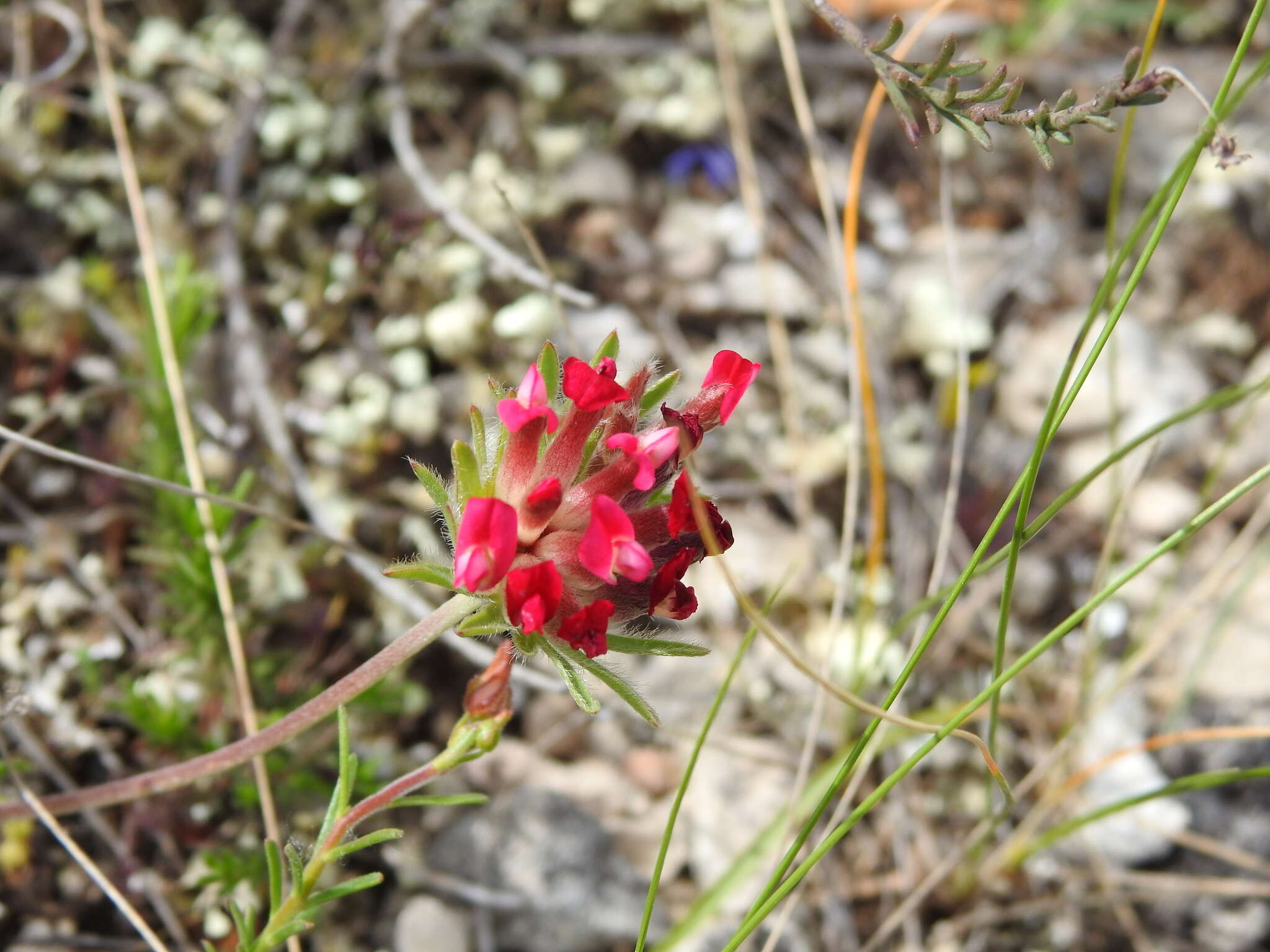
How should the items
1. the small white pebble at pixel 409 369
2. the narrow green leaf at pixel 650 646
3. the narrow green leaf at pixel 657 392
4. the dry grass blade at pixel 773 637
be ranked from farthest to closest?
the small white pebble at pixel 409 369
the narrow green leaf at pixel 657 392
the narrow green leaf at pixel 650 646
the dry grass blade at pixel 773 637

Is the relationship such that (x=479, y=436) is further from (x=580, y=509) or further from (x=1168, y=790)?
(x=1168, y=790)

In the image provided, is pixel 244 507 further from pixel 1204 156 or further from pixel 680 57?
pixel 1204 156

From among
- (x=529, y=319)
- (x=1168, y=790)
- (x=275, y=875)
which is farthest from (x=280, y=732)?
(x=1168, y=790)

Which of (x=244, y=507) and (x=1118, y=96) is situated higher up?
(x=1118, y=96)

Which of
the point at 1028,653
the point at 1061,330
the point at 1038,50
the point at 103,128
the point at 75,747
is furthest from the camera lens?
the point at 1038,50

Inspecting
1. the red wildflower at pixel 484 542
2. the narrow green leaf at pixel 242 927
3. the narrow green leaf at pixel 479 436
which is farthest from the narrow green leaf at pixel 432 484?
the narrow green leaf at pixel 242 927

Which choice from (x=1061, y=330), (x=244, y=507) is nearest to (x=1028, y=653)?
(x=244, y=507)

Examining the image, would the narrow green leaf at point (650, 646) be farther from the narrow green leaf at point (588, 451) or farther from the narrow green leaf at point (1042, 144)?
the narrow green leaf at point (1042, 144)
